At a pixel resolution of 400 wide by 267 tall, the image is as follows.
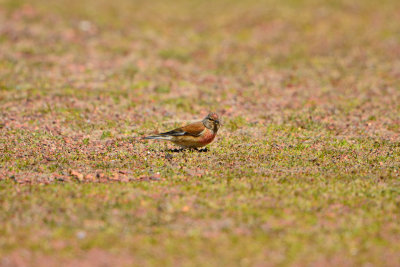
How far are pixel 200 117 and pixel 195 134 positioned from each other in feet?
12.0

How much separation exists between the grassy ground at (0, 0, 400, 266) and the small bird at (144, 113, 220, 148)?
0.99 ft

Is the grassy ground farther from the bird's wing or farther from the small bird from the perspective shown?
the bird's wing

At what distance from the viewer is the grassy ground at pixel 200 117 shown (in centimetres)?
742

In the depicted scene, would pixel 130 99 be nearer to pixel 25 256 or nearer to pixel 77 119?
pixel 77 119

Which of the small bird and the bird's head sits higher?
the bird's head

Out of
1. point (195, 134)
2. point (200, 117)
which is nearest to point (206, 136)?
point (195, 134)

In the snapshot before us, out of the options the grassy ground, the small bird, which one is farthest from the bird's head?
the grassy ground

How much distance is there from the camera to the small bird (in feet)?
36.7

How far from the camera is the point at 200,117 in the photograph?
1480cm

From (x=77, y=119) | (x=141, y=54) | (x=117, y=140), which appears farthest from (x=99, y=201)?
(x=141, y=54)

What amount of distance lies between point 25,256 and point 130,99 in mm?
9389

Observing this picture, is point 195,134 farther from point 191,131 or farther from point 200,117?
point 200,117

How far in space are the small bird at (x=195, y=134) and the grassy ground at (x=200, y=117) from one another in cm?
30

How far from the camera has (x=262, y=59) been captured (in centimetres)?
Answer: 2036
